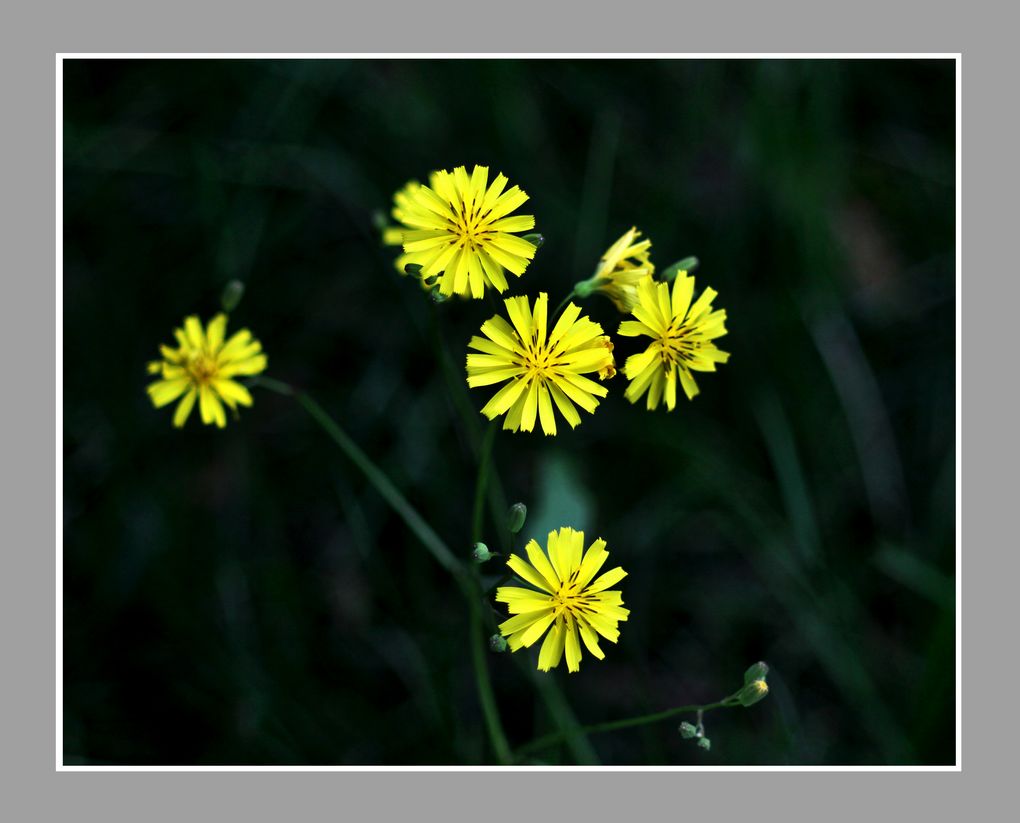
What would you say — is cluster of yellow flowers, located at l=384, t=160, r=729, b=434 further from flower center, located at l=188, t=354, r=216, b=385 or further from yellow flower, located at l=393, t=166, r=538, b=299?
flower center, located at l=188, t=354, r=216, b=385

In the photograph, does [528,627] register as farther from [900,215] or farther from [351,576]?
[900,215]

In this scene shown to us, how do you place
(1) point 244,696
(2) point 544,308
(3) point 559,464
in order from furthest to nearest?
(1) point 244,696
(3) point 559,464
(2) point 544,308

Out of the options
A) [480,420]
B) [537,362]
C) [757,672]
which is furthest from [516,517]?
[480,420]

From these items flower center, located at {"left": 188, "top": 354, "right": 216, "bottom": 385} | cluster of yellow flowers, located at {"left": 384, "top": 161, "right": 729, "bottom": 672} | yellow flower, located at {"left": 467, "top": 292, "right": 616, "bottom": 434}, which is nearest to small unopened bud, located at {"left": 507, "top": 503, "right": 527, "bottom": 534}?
cluster of yellow flowers, located at {"left": 384, "top": 161, "right": 729, "bottom": 672}

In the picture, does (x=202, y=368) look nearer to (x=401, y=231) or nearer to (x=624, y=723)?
(x=401, y=231)

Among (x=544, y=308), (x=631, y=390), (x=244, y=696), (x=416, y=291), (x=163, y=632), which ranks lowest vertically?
(x=244, y=696)

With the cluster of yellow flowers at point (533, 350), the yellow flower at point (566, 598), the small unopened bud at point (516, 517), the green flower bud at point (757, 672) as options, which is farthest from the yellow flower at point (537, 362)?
the green flower bud at point (757, 672)

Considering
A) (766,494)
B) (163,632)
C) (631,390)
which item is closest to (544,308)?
(631,390)
